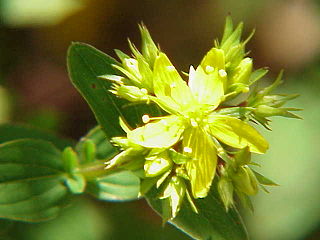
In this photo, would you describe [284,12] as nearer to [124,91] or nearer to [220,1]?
[220,1]

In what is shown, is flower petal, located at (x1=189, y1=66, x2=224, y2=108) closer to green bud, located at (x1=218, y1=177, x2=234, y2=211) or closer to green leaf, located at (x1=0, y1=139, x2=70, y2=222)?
green bud, located at (x1=218, y1=177, x2=234, y2=211)

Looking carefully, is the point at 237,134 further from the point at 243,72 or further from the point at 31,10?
the point at 31,10

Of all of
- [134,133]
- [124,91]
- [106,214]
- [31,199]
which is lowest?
[106,214]

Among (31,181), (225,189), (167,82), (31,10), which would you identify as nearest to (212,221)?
(225,189)

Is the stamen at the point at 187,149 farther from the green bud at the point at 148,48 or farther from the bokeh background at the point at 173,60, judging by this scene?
the bokeh background at the point at 173,60

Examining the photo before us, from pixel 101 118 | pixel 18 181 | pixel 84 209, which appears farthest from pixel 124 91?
pixel 84 209

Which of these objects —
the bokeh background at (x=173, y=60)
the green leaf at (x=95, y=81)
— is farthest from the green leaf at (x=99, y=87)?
the bokeh background at (x=173, y=60)
